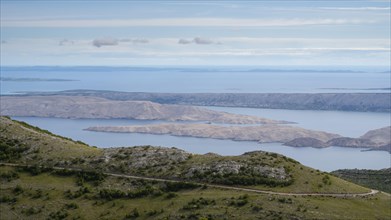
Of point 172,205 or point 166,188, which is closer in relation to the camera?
point 172,205

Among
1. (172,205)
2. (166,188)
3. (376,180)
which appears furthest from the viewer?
(376,180)

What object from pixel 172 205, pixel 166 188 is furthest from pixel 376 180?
pixel 172 205

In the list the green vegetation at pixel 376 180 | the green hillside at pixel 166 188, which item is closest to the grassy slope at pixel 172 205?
the green hillside at pixel 166 188

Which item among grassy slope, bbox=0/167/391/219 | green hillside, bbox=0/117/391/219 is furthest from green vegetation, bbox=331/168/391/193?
grassy slope, bbox=0/167/391/219

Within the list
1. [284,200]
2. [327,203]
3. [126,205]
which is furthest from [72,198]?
[327,203]

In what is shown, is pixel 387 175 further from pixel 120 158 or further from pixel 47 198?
pixel 47 198

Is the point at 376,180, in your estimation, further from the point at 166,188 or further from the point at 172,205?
the point at 172,205

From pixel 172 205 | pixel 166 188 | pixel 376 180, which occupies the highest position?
pixel 166 188

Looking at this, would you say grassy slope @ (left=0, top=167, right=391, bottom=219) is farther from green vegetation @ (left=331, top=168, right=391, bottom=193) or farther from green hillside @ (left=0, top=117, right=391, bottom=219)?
green vegetation @ (left=331, top=168, right=391, bottom=193)
